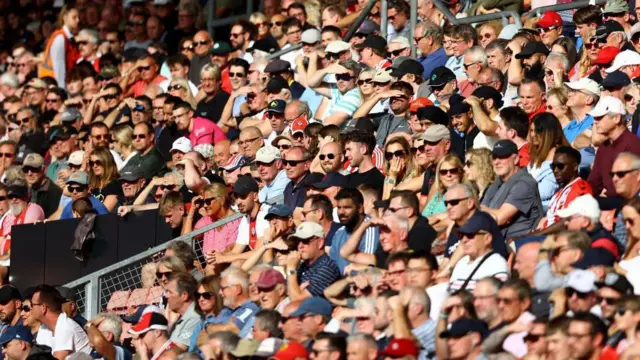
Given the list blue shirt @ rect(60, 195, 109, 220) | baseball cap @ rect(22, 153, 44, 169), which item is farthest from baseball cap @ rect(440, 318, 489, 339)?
baseball cap @ rect(22, 153, 44, 169)

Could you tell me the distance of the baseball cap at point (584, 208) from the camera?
484 inches

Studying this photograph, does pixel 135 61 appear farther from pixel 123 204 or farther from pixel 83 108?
pixel 123 204

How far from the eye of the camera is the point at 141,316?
1498 centimetres

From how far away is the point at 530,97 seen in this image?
1507 cm

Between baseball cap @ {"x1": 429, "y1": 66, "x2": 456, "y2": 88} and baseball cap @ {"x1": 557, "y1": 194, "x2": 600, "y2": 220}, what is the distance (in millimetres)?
4022

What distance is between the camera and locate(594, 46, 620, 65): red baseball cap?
50.7ft

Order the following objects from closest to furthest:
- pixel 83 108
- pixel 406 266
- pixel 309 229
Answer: pixel 406 266, pixel 309 229, pixel 83 108

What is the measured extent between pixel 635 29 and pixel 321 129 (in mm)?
2996

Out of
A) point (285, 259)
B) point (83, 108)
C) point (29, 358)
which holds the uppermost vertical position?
point (285, 259)

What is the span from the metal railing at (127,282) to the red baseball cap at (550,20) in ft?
10.5

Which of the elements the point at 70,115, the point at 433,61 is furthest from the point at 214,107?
the point at 433,61

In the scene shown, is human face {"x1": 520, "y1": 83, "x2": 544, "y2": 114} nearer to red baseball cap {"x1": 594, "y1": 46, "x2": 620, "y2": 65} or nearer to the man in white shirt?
red baseball cap {"x1": 594, "y1": 46, "x2": 620, "y2": 65}

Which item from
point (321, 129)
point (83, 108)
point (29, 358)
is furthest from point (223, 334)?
point (83, 108)

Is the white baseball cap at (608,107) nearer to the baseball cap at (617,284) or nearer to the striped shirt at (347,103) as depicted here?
the baseball cap at (617,284)
